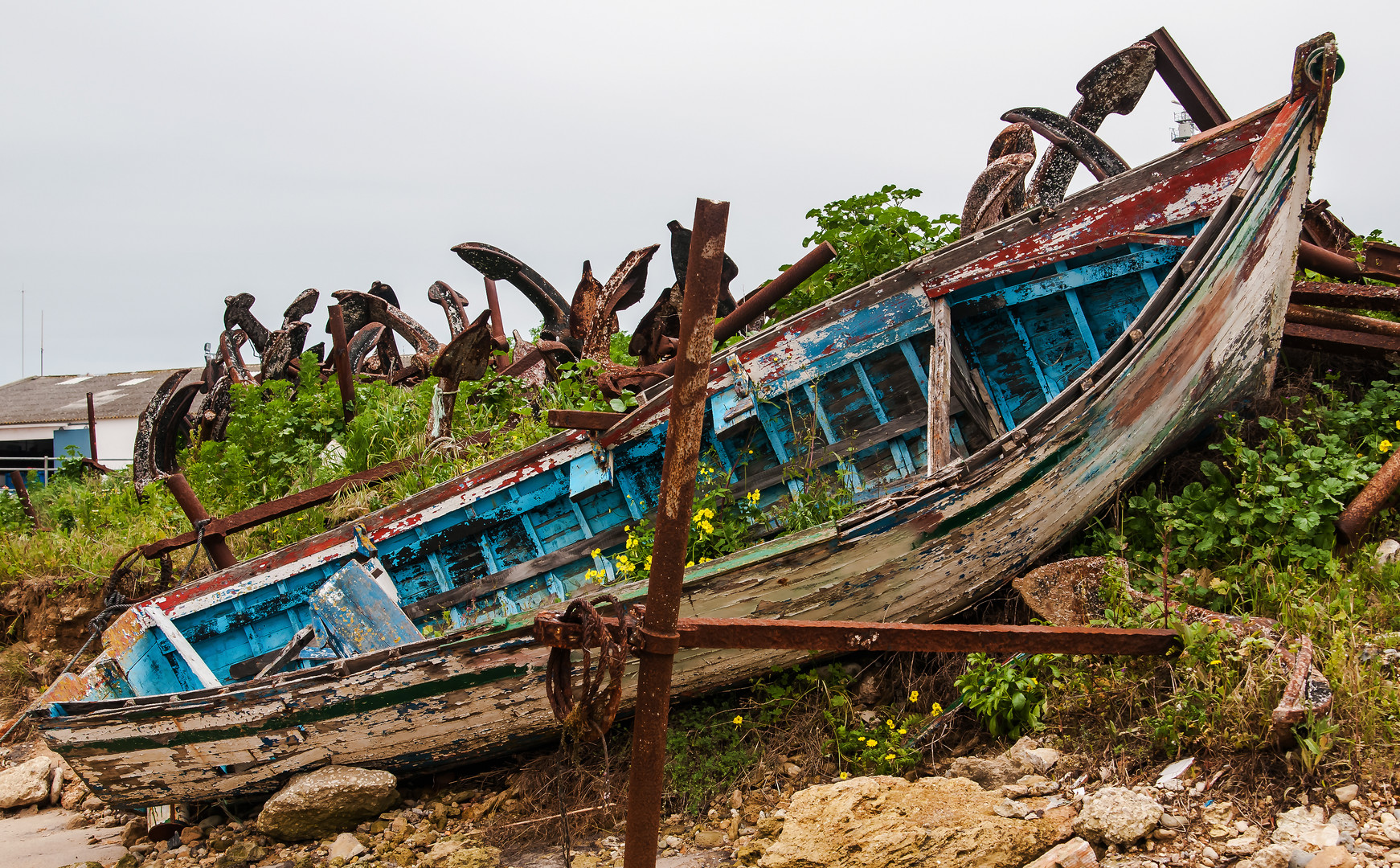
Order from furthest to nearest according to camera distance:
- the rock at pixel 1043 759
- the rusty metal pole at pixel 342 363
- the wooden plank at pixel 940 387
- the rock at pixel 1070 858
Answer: the rusty metal pole at pixel 342 363 < the wooden plank at pixel 940 387 < the rock at pixel 1043 759 < the rock at pixel 1070 858

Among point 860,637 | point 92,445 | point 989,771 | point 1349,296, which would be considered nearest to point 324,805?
point 860,637

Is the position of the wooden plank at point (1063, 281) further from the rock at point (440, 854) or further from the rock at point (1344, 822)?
the rock at point (440, 854)

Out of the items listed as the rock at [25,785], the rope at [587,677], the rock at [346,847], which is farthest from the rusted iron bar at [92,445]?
the rope at [587,677]

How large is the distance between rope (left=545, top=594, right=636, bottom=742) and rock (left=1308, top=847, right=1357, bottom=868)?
7.17ft

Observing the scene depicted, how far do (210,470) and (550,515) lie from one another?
4.66 meters

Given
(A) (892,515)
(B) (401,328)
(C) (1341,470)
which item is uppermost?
(B) (401,328)

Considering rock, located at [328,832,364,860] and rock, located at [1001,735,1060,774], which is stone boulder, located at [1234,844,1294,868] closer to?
rock, located at [1001,735,1060,774]

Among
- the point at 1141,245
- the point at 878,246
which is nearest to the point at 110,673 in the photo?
the point at 878,246

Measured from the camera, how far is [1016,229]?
17.6 feet

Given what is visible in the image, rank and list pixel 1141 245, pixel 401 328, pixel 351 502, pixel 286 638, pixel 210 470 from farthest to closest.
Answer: pixel 401 328
pixel 210 470
pixel 351 502
pixel 286 638
pixel 1141 245

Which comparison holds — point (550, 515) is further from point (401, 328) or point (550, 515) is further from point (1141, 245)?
point (401, 328)

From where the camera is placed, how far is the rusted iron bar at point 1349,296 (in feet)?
17.7

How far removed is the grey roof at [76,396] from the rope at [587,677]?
2571 cm

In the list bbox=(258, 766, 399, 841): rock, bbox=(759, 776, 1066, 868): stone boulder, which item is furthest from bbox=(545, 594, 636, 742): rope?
bbox=(258, 766, 399, 841): rock
